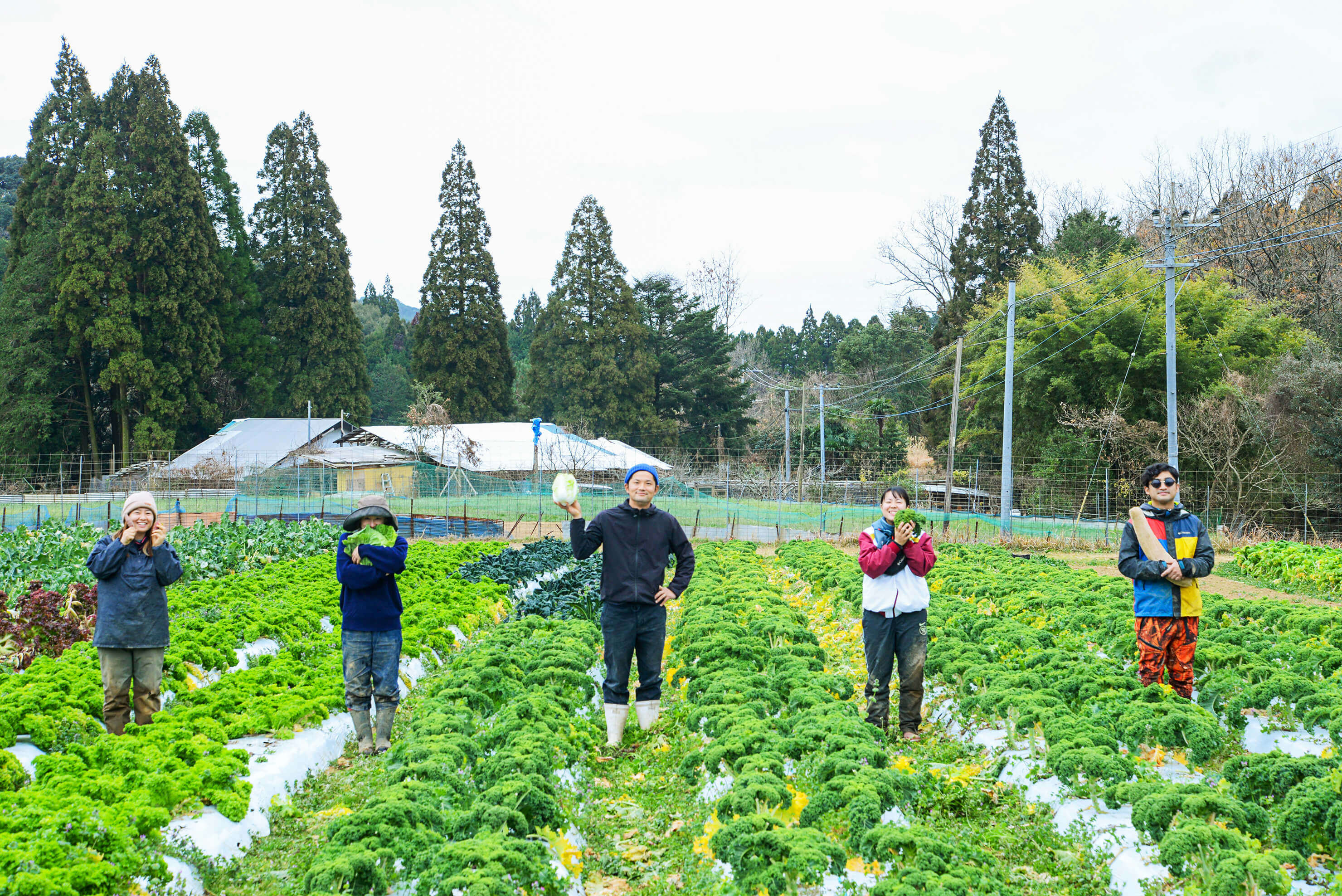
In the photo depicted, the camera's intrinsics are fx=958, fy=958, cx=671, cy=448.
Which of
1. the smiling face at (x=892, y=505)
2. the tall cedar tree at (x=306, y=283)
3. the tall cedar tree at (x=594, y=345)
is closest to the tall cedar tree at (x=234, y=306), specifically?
the tall cedar tree at (x=306, y=283)

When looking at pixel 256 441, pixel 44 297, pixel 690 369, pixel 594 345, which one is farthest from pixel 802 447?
pixel 44 297

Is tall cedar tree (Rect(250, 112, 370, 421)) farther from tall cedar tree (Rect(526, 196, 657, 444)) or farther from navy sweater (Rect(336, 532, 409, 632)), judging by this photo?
navy sweater (Rect(336, 532, 409, 632))

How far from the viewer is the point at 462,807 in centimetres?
459

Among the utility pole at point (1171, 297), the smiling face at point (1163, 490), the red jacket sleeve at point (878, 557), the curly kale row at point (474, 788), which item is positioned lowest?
the curly kale row at point (474, 788)

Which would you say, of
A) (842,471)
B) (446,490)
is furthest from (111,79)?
(842,471)

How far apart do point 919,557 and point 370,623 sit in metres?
3.63

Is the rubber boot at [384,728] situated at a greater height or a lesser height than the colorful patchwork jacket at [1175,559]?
lesser

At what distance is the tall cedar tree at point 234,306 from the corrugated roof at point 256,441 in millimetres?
2806

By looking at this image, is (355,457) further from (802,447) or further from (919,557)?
(919,557)

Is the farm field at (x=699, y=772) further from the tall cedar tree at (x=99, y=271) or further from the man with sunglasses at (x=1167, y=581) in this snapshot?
the tall cedar tree at (x=99, y=271)

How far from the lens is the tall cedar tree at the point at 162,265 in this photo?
4091cm

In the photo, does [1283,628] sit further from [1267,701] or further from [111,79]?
[111,79]

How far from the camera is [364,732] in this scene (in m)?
6.34

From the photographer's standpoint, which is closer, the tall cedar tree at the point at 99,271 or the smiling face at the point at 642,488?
the smiling face at the point at 642,488
